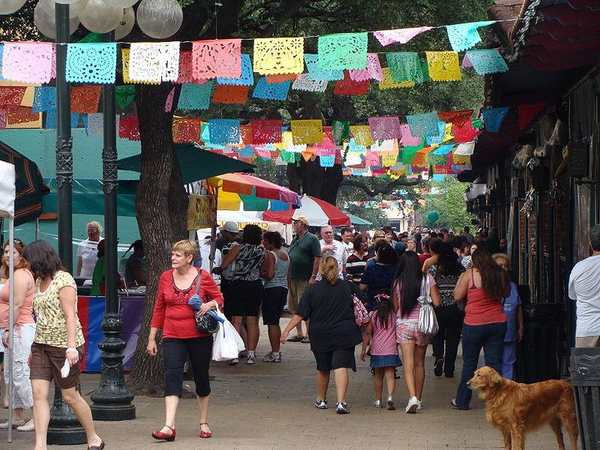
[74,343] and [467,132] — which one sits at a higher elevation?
[467,132]

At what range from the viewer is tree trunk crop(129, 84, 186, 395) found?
13852 millimetres

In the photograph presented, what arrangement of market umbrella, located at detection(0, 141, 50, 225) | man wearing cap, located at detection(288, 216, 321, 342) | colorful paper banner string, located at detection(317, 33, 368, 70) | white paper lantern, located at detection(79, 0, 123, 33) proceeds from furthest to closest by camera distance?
man wearing cap, located at detection(288, 216, 321, 342)
market umbrella, located at detection(0, 141, 50, 225)
colorful paper banner string, located at detection(317, 33, 368, 70)
white paper lantern, located at detection(79, 0, 123, 33)

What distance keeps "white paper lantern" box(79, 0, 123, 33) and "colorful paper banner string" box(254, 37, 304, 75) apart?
1625mm

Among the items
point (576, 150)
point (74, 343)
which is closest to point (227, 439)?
point (74, 343)

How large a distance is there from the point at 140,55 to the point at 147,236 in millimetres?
2428

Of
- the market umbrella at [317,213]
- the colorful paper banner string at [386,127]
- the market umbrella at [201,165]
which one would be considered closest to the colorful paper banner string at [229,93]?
the market umbrella at [201,165]

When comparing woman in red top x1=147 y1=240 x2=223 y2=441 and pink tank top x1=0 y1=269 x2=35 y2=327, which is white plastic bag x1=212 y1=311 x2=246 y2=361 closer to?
woman in red top x1=147 y1=240 x2=223 y2=441

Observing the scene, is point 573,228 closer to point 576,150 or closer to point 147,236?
point 576,150

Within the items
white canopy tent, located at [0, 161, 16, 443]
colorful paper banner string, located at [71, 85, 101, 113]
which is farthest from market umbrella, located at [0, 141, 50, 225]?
white canopy tent, located at [0, 161, 16, 443]

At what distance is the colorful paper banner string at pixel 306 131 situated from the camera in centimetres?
1775

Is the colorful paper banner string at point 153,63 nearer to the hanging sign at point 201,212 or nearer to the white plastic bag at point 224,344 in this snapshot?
the white plastic bag at point 224,344

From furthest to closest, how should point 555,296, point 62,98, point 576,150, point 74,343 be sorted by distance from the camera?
point 555,296 → point 576,150 → point 62,98 → point 74,343

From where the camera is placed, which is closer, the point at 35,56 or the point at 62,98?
the point at 62,98

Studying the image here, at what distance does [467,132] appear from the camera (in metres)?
20.3
